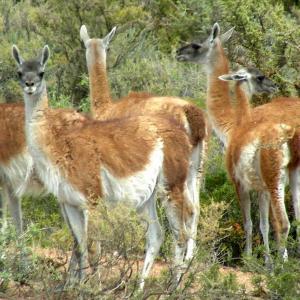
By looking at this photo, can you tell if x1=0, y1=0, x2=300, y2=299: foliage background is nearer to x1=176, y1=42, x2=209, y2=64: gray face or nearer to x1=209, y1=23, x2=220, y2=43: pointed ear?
x1=209, y1=23, x2=220, y2=43: pointed ear

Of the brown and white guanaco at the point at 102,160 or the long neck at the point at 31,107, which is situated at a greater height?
the long neck at the point at 31,107

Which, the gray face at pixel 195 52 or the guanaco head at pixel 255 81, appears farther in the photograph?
the gray face at pixel 195 52

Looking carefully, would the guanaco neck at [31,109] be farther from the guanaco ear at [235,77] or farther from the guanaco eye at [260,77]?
the guanaco eye at [260,77]

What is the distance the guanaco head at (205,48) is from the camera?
11.9 m

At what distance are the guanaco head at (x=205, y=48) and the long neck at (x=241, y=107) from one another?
140 centimetres

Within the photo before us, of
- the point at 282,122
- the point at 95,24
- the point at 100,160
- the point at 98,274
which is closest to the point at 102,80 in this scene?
the point at 282,122

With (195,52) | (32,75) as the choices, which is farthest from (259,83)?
(32,75)

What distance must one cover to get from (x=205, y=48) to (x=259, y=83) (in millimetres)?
1280

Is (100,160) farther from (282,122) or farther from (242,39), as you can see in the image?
(242,39)

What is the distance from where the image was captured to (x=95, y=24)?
18.8 m

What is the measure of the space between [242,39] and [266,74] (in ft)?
2.30

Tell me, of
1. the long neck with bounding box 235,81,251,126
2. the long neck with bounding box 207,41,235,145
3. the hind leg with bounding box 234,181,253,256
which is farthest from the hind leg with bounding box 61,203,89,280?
the long neck with bounding box 207,41,235,145

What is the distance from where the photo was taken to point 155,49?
20.4 meters

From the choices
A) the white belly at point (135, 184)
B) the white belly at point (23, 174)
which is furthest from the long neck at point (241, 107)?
the white belly at point (23, 174)
